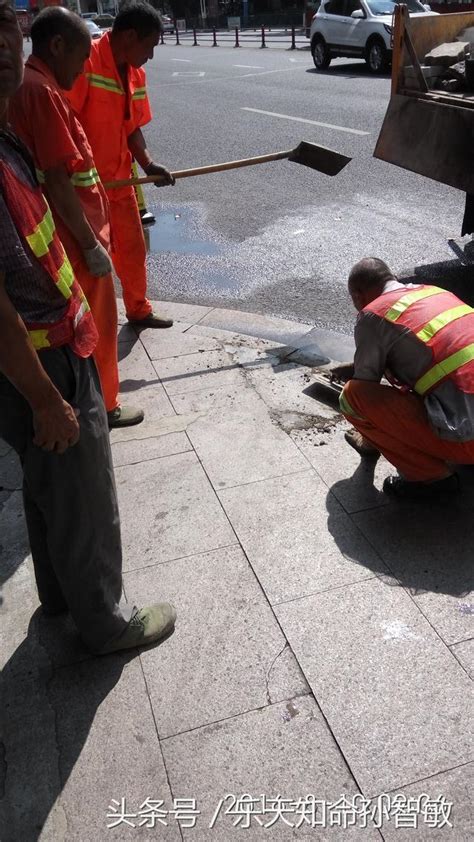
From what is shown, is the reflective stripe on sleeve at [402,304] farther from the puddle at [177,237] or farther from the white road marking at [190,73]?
the white road marking at [190,73]

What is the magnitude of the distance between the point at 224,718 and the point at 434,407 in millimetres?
1358

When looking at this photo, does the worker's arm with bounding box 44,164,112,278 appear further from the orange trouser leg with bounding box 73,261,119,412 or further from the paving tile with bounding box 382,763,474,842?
the paving tile with bounding box 382,763,474,842

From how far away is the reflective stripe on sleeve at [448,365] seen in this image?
2762 mm

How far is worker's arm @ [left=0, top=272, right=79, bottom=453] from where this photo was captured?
1.74 metres

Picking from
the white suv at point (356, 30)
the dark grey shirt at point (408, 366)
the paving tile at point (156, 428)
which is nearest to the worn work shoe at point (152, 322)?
the paving tile at point (156, 428)

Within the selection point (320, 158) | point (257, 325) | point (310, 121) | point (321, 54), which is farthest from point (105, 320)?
point (321, 54)

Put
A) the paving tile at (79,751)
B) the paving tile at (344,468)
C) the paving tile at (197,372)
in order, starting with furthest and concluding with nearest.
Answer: the paving tile at (197,372) → the paving tile at (344,468) → the paving tile at (79,751)

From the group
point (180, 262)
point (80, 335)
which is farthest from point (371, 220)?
point (80, 335)

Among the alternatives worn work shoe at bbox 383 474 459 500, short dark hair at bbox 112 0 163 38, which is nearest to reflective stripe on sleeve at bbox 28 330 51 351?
worn work shoe at bbox 383 474 459 500

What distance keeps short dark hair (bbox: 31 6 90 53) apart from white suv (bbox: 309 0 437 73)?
1410 centimetres

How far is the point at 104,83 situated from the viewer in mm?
3996

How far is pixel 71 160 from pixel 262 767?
→ 2.28 metres

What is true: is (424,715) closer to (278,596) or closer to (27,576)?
(278,596)

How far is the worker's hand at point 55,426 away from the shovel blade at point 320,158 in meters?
3.71
